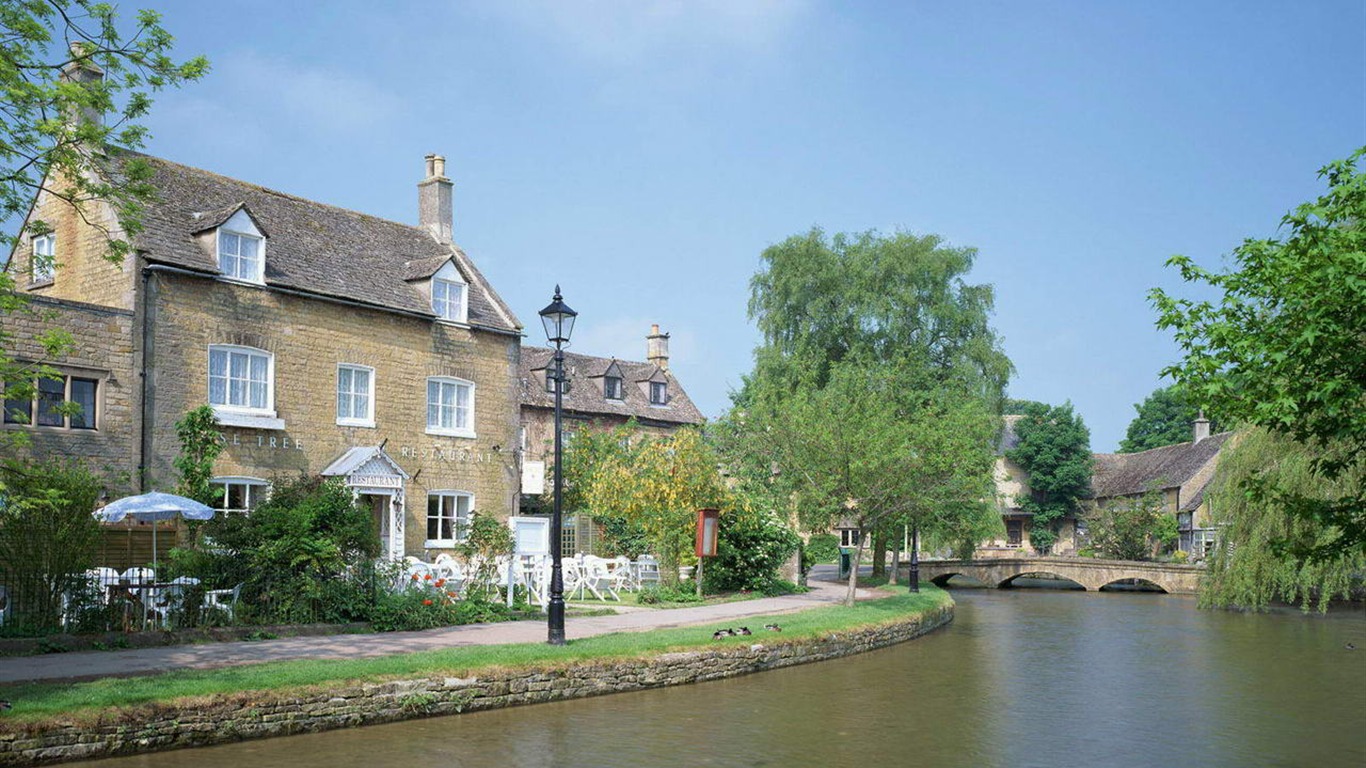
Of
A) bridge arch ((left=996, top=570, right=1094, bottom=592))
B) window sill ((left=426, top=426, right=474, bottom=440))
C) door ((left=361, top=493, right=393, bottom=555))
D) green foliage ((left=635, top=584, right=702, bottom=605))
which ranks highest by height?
window sill ((left=426, top=426, right=474, bottom=440))

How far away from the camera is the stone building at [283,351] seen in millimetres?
22531

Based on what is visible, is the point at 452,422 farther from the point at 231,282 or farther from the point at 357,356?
the point at 231,282

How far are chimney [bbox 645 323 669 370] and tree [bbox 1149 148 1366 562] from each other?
38899 mm

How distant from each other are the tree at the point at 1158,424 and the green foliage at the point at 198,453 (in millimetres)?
72518

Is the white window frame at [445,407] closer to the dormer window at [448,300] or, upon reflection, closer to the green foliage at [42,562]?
the dormer window at [448,300]

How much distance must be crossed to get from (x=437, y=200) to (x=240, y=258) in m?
8.71

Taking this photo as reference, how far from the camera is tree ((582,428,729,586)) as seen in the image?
2627cm

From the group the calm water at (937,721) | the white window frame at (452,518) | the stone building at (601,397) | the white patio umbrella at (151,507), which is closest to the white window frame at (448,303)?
the white window frame at (452,518)

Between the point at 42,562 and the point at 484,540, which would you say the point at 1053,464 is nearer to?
the point at 484,540

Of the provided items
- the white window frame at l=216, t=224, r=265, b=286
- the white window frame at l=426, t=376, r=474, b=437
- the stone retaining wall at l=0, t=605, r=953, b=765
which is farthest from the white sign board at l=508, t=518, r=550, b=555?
the white window frame at l=216, t=224, r=265, b=286

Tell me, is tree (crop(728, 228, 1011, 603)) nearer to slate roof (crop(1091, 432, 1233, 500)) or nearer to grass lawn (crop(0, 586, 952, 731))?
grass lawn (crop(0, 586, 952, 731))

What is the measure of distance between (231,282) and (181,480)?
4.58 metres

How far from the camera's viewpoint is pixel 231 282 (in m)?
24.7

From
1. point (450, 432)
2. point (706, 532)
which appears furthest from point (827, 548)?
point (706, 532)
